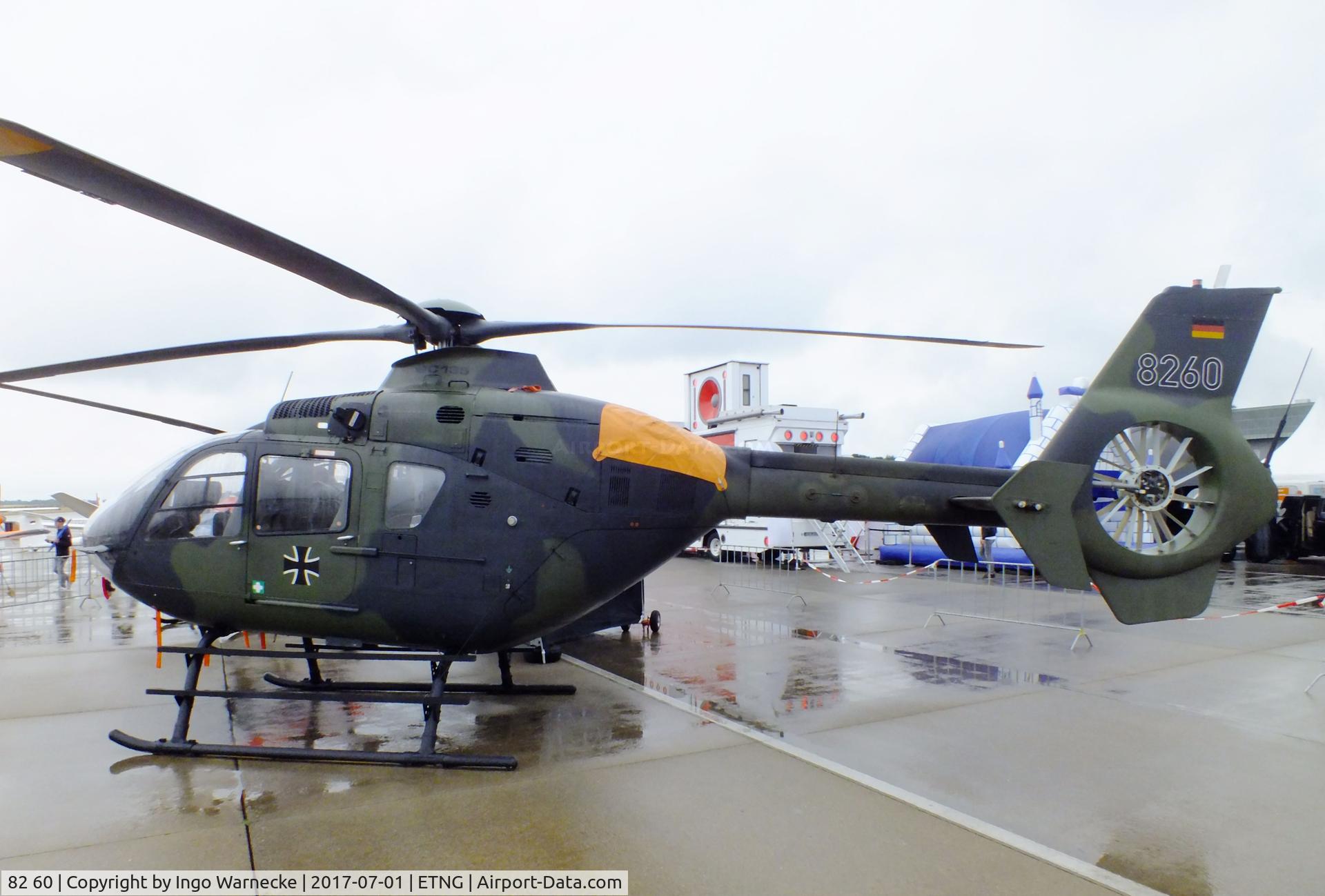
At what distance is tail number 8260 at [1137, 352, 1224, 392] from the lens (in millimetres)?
6285

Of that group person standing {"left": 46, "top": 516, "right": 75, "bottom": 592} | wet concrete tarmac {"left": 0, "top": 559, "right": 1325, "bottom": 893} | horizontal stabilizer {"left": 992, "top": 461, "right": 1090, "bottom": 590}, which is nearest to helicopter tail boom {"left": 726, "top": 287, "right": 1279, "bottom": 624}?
horizontal stabilizer {"left": 992, "top": 461, "right": 1090, "bottom": 590}

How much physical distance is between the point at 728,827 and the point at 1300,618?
11279 mm

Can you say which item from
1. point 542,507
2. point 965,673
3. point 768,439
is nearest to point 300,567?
point 542,507

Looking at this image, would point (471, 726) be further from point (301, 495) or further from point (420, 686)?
point (301, 495)

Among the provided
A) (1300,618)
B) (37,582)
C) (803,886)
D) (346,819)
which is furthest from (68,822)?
(37,582)

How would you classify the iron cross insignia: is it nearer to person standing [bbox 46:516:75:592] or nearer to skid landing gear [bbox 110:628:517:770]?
skid landing gear [bbox 110:628:517:770]

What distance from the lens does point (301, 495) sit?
19.8 ft

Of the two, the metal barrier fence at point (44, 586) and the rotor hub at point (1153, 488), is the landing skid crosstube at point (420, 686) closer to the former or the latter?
the rotor hub at point (1153, 488)

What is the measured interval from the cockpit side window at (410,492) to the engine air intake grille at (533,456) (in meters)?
0.58

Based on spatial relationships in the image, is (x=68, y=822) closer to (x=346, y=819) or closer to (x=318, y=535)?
(x=346, y=819)

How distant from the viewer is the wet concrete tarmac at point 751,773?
4043 millimetres

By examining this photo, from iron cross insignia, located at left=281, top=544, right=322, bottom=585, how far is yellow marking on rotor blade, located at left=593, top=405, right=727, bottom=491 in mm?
2274

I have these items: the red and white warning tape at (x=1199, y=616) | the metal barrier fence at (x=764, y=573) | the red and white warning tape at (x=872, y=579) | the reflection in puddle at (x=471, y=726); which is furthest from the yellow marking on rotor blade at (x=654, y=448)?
the red and white warning tape at (x=872, y=579)

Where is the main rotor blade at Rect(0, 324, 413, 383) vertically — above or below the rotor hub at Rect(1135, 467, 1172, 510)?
above
